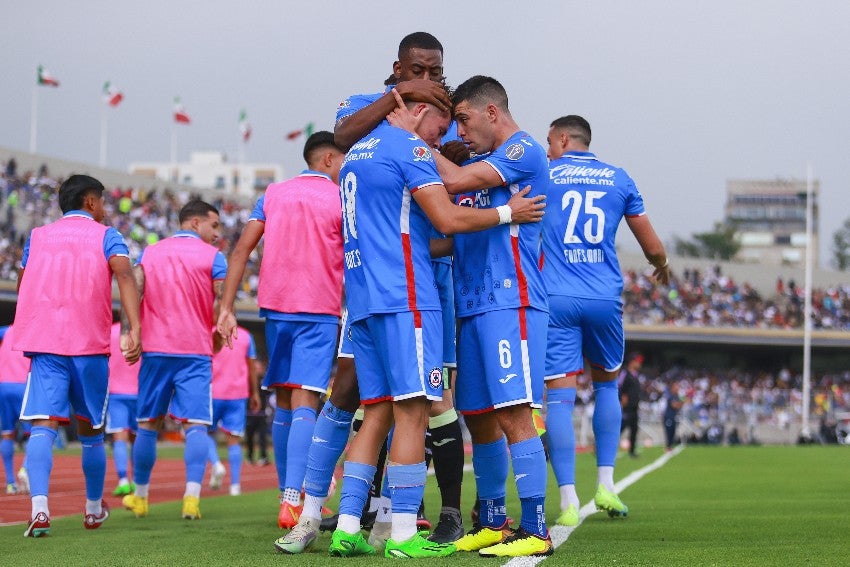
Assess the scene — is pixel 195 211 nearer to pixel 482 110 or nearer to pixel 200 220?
pixel 200 220

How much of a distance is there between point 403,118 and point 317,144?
2.70 meters

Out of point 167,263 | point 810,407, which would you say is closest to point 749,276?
point 810,407

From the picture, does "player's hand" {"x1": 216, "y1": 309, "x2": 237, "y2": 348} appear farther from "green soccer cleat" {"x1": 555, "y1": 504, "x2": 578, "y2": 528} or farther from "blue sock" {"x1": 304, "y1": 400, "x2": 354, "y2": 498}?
"green soccer cleat" {"x1": 555, "y1": 504, "x2": 578, "y2": 528}

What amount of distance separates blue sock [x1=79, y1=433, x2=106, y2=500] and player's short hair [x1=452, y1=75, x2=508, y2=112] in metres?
3.70

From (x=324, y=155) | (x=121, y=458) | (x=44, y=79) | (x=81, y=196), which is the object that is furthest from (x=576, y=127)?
(x=44, y=79)

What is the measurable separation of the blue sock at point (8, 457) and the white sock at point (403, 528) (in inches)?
369

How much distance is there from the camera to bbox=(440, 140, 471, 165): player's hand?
20.4 feet

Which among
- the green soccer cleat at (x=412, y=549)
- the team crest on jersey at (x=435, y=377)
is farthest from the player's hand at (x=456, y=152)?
the green soccer cleat at (x=412, y=549)

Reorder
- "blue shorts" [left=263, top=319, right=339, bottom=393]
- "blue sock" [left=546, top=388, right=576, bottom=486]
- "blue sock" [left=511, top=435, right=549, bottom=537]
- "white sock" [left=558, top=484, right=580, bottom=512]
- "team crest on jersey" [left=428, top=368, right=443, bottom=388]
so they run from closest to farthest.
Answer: "team crest on jersey" [left=428, top=368, right=443, bottom=388], "blue sock" [left=511, top=435, right=549, bottom=537], "white sock" [left=558, top=484, right=580, bottom=512], "blue shorts" [left=263, top=319, right=339, bottom=393], "blue sock" [left=546, top=388, right=576, bottom=486]

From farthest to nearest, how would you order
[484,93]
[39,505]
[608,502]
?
[608,502]
[39,505]
[484,93]

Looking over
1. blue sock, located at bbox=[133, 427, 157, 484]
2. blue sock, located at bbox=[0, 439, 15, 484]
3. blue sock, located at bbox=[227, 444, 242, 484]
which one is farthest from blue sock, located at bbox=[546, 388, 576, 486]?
blue sock, located at bbox=[0, 439, 15, 484]

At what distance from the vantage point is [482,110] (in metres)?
5.95

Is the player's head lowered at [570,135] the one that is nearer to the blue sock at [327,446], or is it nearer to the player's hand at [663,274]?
the player's hand at [663,274]

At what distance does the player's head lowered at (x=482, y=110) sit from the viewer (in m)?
5.95
